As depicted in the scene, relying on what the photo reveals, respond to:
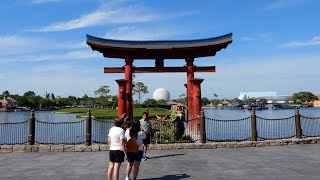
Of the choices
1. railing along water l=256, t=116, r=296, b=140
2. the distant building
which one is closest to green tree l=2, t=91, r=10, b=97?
the distant building

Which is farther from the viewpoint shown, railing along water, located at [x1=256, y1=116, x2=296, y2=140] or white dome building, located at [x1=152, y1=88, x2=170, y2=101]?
white dome building, located at [x1=152, y1=88, x2=170, y2=101]

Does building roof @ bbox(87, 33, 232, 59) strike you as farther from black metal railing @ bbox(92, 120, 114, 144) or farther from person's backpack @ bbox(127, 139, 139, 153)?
person's backpack @ bbox(127, 139, 139, 153)

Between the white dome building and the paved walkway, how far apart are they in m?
125

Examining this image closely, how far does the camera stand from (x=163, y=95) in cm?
13988

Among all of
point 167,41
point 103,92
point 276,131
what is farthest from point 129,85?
point 103,92

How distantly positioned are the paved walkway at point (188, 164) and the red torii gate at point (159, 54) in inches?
182

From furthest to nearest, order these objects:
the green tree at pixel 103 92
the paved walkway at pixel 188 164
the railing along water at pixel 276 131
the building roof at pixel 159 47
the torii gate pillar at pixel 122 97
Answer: the green tree at pixel 103 92, the railing along water at pixel 276 131, the building roof at pixel 159 47, the torii gate pillar at pixel 122 97, the paved walkway at pixel 188 164

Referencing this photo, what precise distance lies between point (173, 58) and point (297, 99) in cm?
19230

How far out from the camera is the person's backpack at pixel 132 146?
8094 millimetres

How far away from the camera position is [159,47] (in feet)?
61.2

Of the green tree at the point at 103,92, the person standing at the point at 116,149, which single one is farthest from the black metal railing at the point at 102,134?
the green tree at the point at 103,92

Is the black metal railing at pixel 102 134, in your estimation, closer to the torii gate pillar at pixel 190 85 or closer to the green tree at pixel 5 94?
the torii gate pillar at pixel 190 85

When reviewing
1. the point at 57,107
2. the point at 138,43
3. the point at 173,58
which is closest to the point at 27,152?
the point at 138,43

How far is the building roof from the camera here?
731 inches
